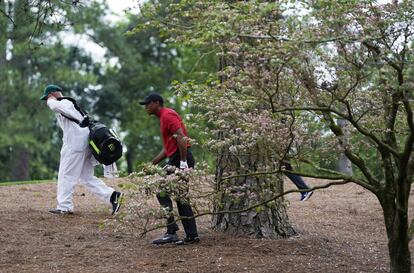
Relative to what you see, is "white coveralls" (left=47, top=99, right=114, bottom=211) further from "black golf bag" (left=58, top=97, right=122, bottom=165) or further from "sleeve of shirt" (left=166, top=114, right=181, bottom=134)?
"sleeve of shirt" (left=166, top=114, right=181, bottom=134)

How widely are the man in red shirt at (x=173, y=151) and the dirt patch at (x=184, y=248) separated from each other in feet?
0.48

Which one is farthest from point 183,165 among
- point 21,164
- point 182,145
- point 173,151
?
point 21,164

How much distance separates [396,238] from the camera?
6871 mm

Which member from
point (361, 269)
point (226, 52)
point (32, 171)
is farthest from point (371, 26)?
point (32, 171)

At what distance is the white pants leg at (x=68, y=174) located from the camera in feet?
33.0

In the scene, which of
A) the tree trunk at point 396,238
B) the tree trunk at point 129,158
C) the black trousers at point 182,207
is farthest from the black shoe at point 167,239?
the tree trunk at point 129,158

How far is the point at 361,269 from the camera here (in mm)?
7652

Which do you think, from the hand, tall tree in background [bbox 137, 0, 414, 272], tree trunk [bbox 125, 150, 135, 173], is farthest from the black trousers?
tree trunk [bbox 125, 150, 135, 173]

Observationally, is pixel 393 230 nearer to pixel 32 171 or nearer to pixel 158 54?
pixel 32 171

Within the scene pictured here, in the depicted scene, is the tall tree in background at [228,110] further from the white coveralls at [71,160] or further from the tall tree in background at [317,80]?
the white coveralls at [71,160]

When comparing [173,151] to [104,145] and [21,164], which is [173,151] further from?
[21,164]

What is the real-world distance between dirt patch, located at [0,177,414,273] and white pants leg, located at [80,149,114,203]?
220 millimetres

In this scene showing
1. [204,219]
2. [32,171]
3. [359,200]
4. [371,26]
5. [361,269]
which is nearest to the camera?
[371,26]

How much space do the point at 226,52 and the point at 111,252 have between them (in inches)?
108
